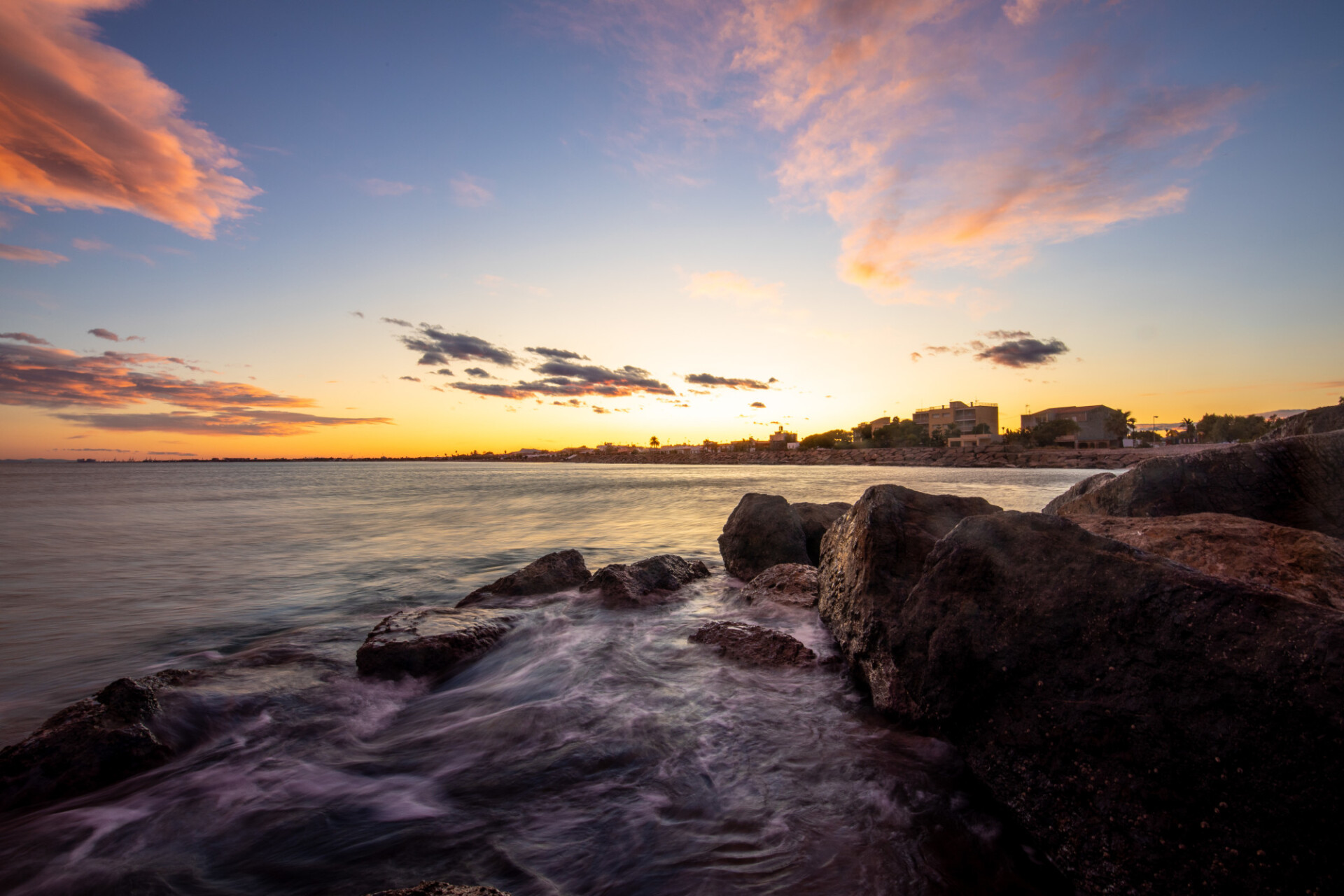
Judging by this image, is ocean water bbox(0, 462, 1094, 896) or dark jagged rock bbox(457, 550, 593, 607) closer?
ocean water bbox(0, 462, 1094, 896)

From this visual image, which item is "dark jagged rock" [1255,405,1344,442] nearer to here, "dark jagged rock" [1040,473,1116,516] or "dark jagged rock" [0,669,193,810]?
"dark jagged rock" [1040,473,1116,516]

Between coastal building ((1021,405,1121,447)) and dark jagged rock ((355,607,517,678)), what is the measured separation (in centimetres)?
9202

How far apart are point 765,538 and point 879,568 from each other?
4.13 meters

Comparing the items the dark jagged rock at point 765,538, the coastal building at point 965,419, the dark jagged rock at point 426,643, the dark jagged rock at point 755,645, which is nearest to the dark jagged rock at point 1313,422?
the dark jagged rock at point 765,538

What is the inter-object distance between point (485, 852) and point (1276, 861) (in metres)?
3.03

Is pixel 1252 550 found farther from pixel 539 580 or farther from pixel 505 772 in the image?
pixel 539 580

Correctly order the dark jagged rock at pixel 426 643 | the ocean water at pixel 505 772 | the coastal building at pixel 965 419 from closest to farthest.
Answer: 1. the ocean water at pixel 505 772
2. the dark jagged rock at pixel 426 643
3. the coastal building at pixel 965 419

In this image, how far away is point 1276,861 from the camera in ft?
5.38

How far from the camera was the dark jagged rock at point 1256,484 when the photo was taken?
418 centimetres

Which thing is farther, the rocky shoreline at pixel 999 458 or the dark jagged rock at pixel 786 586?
the rocky shoreline at pixel 999 458

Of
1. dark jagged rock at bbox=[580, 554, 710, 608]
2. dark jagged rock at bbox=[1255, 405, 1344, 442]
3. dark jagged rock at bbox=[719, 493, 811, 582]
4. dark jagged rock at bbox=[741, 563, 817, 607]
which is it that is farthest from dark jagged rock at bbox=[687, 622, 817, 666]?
dark jagged rock at bbox=[1255, 405, 1344, 442]

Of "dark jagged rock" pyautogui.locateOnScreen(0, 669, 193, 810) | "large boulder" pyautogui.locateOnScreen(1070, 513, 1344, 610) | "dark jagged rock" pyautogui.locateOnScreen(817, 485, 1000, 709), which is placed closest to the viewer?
"large boulder" pyautogui.locateOnScreen(1070, 513, 1344, 610)

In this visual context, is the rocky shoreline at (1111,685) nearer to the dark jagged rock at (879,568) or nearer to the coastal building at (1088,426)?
the dark jagged rock at (879,568)

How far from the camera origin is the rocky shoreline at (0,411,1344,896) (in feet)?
5.51
